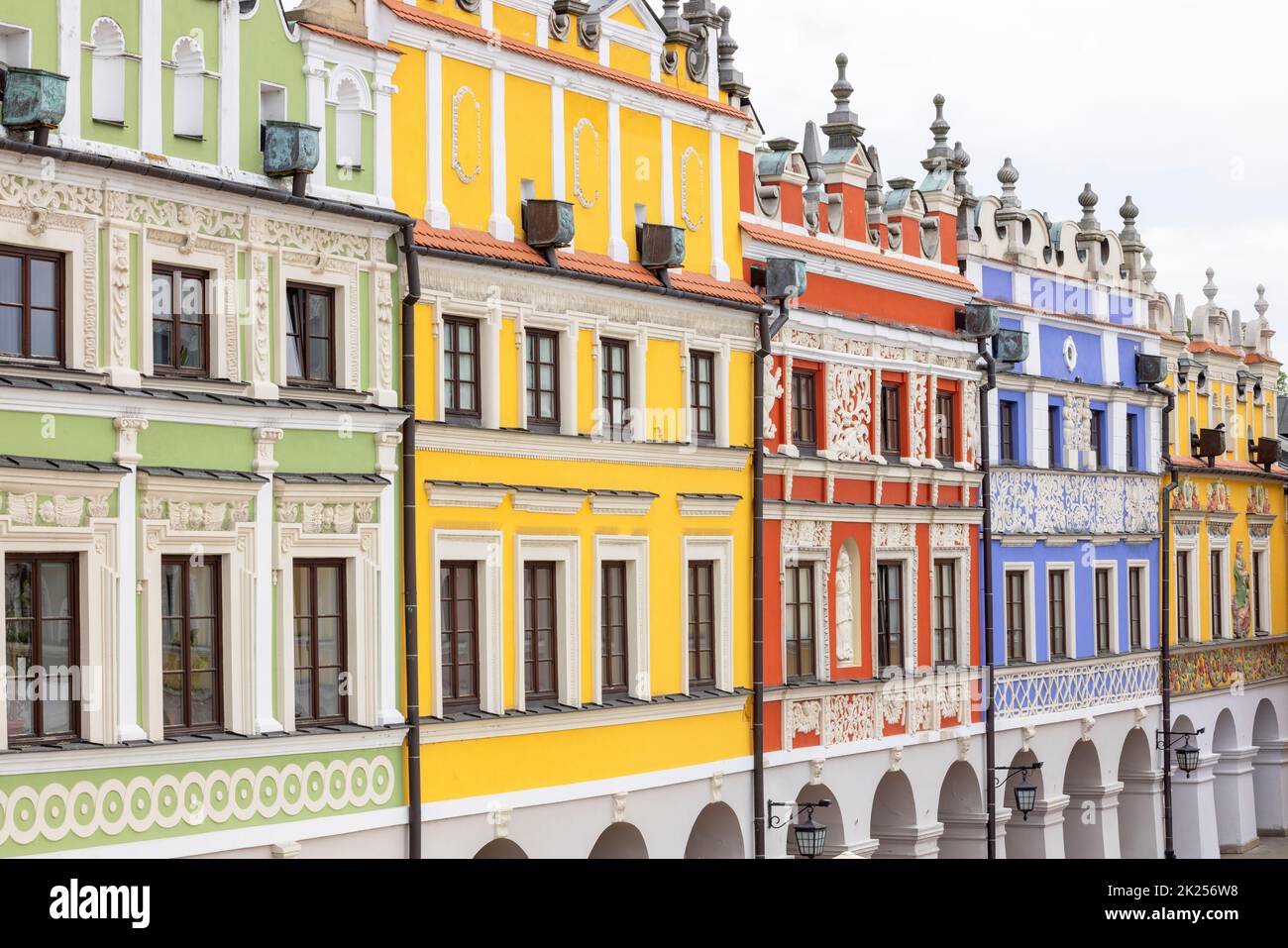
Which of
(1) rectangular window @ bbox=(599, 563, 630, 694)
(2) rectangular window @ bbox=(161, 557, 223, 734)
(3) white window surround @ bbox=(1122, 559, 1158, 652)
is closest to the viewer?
(2) rectangular window @ bbox=(161, 557, 223, 734)

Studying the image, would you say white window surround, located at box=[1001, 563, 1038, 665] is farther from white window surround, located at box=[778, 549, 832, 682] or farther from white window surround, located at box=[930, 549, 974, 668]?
white window surround, located at box=[778, 549, 832, 682]

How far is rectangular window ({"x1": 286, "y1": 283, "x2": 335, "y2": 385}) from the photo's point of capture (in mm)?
20141

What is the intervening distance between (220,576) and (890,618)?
12.8 m

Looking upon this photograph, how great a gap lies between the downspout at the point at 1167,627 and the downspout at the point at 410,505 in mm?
20300

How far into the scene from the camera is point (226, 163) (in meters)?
19.3

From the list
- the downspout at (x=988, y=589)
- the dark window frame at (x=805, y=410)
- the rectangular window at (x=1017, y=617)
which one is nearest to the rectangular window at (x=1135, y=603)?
the rectangular window at (x=1017, y=617)

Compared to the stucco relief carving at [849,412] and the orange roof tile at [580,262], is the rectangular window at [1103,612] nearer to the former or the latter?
the stucco relief carving at [849,412]

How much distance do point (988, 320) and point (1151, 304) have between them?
8.89m

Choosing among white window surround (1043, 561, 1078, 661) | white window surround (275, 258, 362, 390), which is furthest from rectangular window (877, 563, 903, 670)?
white window surround (275, 258, 362, 390)

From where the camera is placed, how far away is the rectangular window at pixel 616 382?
966 inches

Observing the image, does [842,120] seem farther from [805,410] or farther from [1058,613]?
[1058,613]

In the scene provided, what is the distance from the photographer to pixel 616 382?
24.7 meters

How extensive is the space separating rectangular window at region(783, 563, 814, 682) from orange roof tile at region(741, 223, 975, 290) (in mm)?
4004
